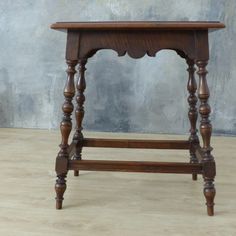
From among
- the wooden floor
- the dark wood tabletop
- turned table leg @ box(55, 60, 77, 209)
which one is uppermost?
the dark wood tabletop

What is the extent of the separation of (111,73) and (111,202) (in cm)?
134

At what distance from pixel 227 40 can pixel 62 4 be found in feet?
3.73

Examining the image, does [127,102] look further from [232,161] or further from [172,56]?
[232,161]

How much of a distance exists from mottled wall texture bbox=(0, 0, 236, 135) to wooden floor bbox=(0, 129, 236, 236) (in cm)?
62

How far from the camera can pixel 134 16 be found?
96.6 inches

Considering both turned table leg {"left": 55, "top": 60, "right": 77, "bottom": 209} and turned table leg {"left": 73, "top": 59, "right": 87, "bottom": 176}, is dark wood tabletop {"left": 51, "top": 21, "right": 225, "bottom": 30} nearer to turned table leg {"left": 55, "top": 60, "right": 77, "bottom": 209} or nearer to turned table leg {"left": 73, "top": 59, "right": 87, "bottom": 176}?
turned table leg {"left": 55, "top": 60, "right": 77, "bottom": 209}

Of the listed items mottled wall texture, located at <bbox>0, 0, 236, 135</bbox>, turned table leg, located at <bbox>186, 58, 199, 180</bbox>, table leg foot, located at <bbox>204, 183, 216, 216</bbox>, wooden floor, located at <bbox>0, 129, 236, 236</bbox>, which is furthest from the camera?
mottled wall texture, located at <bbox>0, 0, 236, 135</bbox>

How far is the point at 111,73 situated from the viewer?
98.3 inches

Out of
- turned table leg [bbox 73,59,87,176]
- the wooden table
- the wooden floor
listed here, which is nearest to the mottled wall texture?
the wooden floor

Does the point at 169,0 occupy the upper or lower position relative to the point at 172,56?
upper

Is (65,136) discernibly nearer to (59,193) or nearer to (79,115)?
(59,193)

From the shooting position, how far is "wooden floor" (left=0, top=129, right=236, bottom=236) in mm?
1097

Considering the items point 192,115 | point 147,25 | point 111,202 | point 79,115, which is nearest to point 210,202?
point 111,202

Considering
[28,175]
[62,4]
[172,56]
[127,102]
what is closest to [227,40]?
[172,56]
